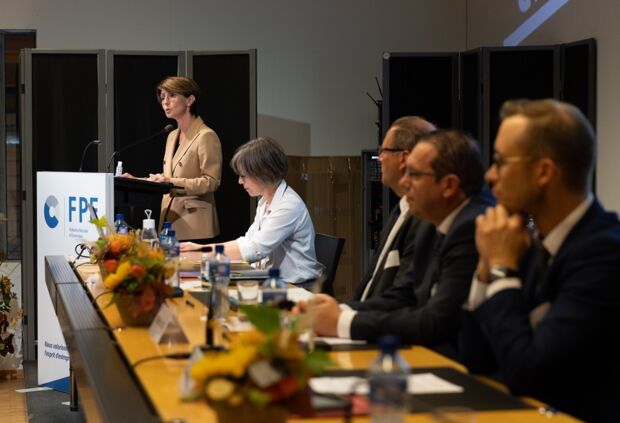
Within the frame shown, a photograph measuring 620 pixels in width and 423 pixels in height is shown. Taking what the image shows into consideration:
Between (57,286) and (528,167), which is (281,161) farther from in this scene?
(528,167)

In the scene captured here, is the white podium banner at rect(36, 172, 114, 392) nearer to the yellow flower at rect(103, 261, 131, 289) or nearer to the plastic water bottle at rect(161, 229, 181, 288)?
the plastic water bottle at rect(161, 229, 181, 288)

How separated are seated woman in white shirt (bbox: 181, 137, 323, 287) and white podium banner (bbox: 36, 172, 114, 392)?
897 mm

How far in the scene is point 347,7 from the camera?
8812mm

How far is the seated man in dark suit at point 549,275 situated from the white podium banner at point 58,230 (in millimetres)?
3413

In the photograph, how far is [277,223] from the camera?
189 inches

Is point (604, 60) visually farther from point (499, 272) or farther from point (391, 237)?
point (499, 272)

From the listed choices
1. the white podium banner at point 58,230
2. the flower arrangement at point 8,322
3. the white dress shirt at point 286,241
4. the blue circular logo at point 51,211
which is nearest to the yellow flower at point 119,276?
the white dress shirt at point 286,241

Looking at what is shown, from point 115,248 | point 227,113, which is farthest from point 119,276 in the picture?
point 227,113

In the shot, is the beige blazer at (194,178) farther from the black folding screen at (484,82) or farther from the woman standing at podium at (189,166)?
the black folding screen at (484,82)

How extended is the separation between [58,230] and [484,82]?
10.3 ft

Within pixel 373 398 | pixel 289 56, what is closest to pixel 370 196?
pixel 289 56

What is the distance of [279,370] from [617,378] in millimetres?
863

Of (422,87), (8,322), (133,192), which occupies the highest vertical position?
(422,87)

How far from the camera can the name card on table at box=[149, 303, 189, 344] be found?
265 centimetres
